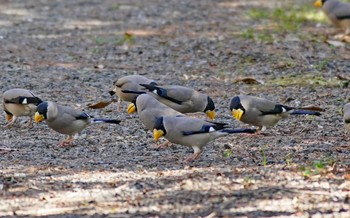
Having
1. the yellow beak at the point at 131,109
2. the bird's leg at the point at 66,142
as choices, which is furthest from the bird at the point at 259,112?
the bird's leg at the point at 66,142

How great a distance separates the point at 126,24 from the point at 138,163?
8774 mm

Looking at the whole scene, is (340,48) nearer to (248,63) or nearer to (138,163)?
(248,63)

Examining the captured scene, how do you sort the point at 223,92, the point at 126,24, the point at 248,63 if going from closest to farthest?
the point at 223,92, the point at 248,63, the point at 126,24

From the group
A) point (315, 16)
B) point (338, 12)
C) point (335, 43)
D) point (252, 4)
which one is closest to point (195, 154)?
point (335, 43)

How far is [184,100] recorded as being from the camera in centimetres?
959

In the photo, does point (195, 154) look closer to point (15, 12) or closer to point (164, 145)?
point (164, 145)

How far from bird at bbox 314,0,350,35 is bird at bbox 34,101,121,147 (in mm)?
7105

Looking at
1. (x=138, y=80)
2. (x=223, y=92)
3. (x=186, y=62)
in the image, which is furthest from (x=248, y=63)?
(x=138, y=80)

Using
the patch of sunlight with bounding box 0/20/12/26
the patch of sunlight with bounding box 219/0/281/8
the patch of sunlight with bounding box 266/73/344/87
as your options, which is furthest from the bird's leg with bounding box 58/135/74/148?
the patch of sunlight with bounding box 219/0/281/8

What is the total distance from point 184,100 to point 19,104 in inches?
66.0

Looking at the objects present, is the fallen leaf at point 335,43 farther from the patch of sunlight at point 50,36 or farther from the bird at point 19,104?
the bird at point 19,104

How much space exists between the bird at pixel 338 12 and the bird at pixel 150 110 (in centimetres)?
697

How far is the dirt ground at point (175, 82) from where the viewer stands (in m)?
6.46

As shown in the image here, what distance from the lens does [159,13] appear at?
17.4 m
